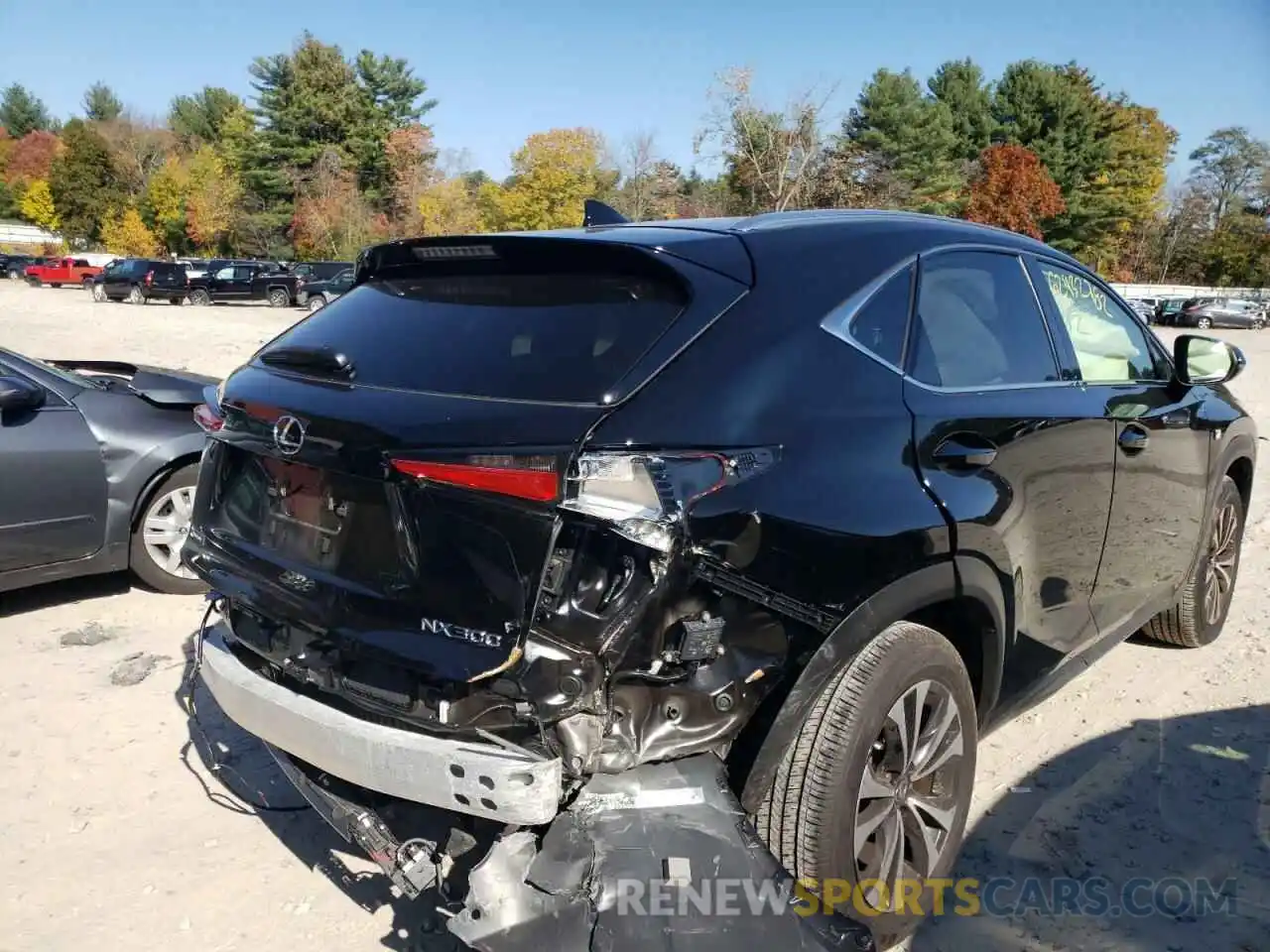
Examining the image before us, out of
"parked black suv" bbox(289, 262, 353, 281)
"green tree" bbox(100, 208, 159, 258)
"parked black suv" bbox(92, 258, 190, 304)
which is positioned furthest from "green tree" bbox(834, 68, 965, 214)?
"green tree" bbox(100, 208, 159, 258)

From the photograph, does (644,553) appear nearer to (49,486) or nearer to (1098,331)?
(1098,331)

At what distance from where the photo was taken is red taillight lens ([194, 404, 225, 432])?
2.84 meters

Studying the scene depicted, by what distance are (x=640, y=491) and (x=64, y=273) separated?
55.2m

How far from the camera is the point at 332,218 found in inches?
2147

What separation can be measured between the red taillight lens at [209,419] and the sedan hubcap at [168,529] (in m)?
2.63

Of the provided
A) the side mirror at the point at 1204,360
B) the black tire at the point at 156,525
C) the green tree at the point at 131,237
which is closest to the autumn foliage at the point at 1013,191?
the green tree at the point at 131,237

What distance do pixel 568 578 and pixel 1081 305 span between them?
8.36 ft

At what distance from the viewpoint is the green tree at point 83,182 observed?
70875 millimetres

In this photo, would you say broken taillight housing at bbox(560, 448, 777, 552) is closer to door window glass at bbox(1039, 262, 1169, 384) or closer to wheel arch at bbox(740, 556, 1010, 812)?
wheel arch at bbox(740, 556, 1010, 812)

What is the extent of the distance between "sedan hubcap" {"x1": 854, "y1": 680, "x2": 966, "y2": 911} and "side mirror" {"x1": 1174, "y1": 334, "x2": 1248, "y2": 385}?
2.10m

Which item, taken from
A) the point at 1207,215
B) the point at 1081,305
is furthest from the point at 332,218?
the point at 1207,215

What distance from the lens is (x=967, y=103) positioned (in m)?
63.3

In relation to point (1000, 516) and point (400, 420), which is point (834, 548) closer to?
point (1000, 516)

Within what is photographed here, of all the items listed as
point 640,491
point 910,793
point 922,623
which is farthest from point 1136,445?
point 640,491
